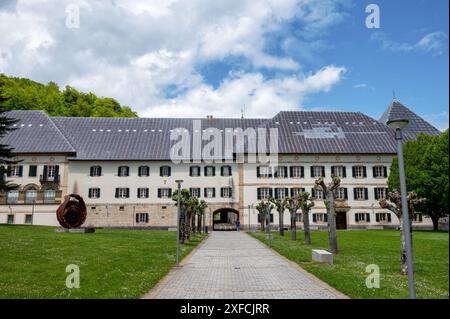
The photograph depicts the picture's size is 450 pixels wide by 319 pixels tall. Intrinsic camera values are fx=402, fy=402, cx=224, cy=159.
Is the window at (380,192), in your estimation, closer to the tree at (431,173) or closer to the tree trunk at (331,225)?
the tree at (431,173)

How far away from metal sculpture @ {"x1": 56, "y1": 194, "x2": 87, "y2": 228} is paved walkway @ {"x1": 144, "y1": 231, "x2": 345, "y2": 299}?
57.0 feet

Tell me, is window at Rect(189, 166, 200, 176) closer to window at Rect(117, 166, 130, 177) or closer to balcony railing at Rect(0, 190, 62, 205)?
window at Rect(117, 166, 130, 177)

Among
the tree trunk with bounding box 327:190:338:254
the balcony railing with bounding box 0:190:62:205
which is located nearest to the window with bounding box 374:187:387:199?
the tree trunk with bounding box 327:190:338:254

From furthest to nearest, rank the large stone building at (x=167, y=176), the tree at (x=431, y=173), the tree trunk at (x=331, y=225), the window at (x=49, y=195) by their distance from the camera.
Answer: the large stone building at (x=167, y=176)
the window at (x=49, y=195)
the tree at (x=431, y=173)
the tree trunk at (x=331, y=225)

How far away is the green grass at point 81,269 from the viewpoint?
1141cm

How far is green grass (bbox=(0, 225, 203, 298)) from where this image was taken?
11.4 metres

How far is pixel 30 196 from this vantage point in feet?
174

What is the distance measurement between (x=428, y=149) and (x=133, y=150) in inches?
1497

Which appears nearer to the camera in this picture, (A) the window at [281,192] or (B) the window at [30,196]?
(B) the window at [30,196]

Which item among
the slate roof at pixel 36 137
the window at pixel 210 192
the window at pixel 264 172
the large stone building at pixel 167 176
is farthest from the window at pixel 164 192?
the slate roof at pixel 36 137

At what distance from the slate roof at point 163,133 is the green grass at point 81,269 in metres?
33.9
